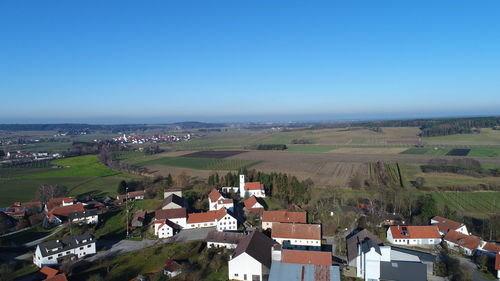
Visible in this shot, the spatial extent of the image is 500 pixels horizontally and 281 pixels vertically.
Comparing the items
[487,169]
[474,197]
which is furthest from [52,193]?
[487,169]

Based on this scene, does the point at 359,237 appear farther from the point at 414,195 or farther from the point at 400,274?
the point at 414,195

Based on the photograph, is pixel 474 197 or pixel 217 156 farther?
pixel 217 156

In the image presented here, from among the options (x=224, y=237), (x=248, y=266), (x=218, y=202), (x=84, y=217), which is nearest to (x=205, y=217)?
(x=218, y=202)

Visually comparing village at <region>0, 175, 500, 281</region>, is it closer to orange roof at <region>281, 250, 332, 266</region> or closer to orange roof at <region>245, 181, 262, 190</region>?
orange roof at <region>281, 250, 332, 266</region>

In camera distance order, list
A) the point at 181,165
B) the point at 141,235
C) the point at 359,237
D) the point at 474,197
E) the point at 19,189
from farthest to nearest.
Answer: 1. the point at 181,165
2. the point at 19,189
3. the point at 474,197
4. the point at 141,235
5. the point at 359,237

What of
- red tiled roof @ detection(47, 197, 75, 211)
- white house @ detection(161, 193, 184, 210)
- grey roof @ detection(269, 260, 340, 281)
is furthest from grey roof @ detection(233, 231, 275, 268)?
red tiled roof @ detection(47, 197, 75, 211)

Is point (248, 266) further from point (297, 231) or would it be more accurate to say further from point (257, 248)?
point (297, 231)
